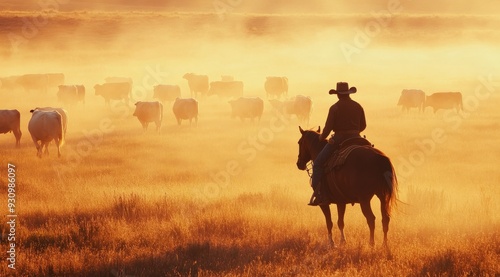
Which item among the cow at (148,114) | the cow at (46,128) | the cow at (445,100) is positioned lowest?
the cow at (46,128)

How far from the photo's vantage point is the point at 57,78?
157ft

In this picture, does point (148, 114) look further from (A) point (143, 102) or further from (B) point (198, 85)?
(B) point (198, 85)

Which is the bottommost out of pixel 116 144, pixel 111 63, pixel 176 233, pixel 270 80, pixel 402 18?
pixel 176 233

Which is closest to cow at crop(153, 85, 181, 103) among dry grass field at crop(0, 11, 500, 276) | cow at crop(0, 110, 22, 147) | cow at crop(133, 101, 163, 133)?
dry grass field at crop(0, 11, 500, 276)

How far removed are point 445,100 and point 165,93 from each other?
666 inches

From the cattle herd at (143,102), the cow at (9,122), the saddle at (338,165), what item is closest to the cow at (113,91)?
the cattle herd at (143,102)

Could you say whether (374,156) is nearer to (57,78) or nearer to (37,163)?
(37,163)

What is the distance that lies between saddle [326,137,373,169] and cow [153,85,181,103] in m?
30.5

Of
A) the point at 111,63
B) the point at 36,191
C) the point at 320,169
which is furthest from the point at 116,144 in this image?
the point at 111,63

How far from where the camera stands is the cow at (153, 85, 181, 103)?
39.7m

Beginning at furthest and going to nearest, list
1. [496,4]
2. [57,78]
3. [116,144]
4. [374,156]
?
[496,4] → [57,78] → [116,144] → [374,156]

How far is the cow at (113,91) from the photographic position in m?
39.2

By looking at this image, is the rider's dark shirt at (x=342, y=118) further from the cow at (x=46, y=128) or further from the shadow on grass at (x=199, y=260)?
the cow at (x=46, y=128)

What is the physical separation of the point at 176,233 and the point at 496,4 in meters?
157
